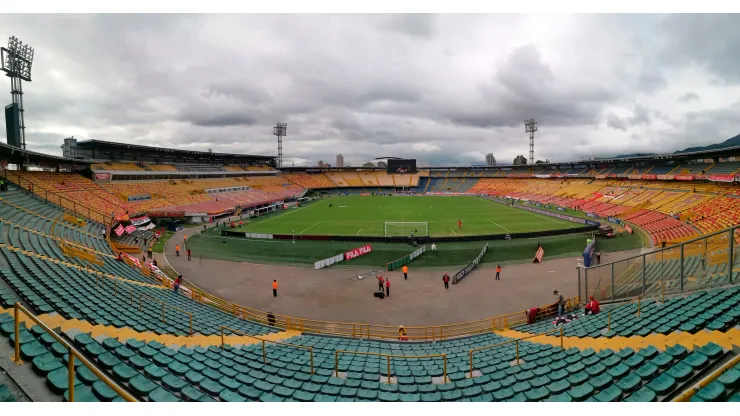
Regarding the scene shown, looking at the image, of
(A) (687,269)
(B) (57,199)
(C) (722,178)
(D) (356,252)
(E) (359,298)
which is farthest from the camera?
(C) (722,178)

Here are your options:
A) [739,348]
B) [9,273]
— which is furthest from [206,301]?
[739,348]

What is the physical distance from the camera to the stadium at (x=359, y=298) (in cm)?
646

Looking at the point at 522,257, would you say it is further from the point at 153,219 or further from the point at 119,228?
the point at 153,219

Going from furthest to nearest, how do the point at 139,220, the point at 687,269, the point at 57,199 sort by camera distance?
the point at 139,220 < the point at 57,199 < the point at 687,269

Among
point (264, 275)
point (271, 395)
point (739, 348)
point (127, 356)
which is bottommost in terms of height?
point (264, 275)

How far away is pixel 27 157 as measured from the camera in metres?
37.5

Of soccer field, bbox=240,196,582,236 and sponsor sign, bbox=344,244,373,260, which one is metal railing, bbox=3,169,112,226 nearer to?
soccer field, bbox=240,196,582,236

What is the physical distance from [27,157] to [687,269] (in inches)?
2160

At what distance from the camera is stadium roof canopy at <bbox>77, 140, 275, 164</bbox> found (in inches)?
2147

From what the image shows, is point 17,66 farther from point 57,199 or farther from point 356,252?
point 356,252

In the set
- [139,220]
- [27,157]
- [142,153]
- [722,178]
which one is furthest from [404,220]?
[142,153]

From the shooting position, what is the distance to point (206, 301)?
18141 millimetres

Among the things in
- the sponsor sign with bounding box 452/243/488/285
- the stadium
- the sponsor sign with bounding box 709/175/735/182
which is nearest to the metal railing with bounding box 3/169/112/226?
the stadium

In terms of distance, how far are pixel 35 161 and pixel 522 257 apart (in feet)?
172
